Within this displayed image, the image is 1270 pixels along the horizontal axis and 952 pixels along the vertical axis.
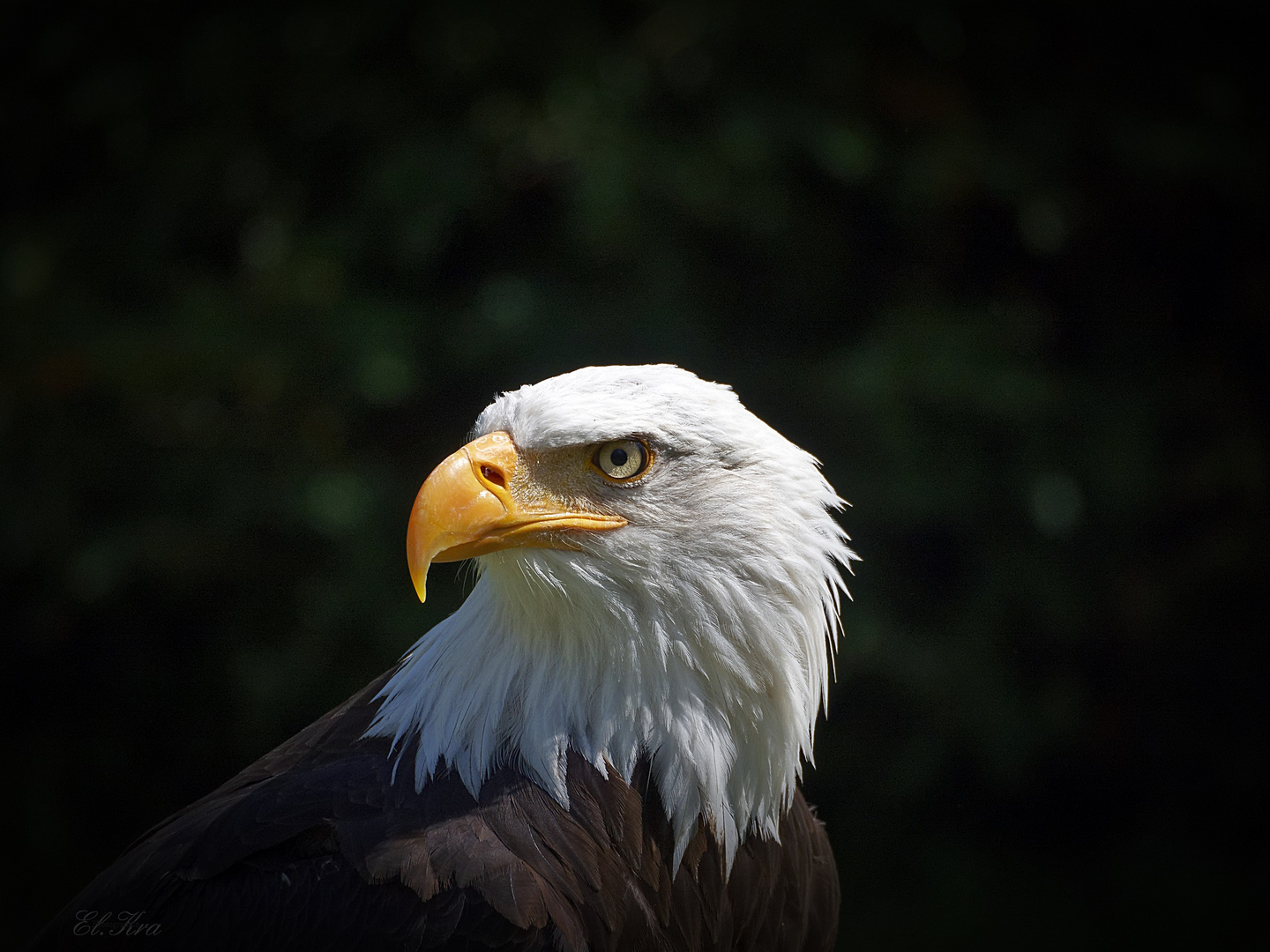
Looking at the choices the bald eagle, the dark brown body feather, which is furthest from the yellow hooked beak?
the dark brown body feather

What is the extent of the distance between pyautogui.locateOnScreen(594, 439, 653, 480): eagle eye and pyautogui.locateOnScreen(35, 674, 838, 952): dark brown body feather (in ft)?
1.80

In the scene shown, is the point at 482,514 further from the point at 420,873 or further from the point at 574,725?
the point at 420,873

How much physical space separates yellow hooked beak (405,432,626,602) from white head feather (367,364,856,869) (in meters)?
0.04

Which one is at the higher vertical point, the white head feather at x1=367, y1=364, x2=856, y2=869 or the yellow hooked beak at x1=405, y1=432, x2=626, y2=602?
the yellow hooked beak at x1=405, y1=432, x2=626, y2=602

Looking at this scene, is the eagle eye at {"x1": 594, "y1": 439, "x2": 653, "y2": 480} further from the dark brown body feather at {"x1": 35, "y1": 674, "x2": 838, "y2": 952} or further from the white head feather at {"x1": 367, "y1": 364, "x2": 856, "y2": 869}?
the dark brown body feather at {"x1": 35, "y1": 674, "x2": 838, "y2": 952}

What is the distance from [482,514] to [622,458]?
0.28 meters

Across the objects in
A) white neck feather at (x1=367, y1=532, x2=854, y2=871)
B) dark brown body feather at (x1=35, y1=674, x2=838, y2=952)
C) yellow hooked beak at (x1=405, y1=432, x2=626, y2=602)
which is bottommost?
dark brown body feather at (x1=35, y1=674, x2=838, y2=952)

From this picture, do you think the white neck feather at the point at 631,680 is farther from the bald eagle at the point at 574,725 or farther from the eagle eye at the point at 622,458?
the eagle eye at the point at 622,458

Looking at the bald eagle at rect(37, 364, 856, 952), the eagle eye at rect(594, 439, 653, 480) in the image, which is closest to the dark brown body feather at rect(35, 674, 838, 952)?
the bald eagle at rect(37, 364, 856, 952)

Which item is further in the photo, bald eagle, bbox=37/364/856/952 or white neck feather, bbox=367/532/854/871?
white neck feather, bbox=367/532/854/871

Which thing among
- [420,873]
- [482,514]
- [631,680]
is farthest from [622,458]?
[420,873]

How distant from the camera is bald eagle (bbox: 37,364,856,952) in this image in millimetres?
1900

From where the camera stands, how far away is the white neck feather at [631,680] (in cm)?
202

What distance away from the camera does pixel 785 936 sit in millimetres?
2248
